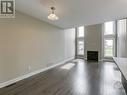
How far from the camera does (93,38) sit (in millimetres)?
9195

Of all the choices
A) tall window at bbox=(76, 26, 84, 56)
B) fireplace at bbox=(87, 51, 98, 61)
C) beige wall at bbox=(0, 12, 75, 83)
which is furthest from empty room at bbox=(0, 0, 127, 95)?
tall window at bbox=(76, 26, 84, 56)

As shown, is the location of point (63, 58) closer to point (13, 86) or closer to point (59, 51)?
point (59, 51)

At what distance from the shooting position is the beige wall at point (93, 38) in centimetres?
898

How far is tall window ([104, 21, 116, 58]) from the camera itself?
352 inches

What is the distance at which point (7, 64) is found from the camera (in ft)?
11.8

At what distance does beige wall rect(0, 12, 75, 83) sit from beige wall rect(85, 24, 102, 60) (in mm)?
3495

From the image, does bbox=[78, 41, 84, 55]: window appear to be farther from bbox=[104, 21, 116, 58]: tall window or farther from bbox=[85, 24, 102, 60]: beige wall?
bbox=[104, 21, 116, 58]: tall window

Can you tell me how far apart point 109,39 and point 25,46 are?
22.4ft

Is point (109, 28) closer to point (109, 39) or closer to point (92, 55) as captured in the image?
point (109, 39)

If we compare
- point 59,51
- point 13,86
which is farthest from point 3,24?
point 59,51

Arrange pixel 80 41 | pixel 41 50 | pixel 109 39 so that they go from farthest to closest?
pixel 80 41
pixel 109 39
pixel 41 50

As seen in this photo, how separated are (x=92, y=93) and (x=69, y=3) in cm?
255

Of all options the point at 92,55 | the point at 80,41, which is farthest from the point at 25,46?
the point at 80,41

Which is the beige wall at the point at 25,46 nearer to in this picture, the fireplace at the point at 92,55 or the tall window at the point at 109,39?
the fireplace at the point at 92,55
